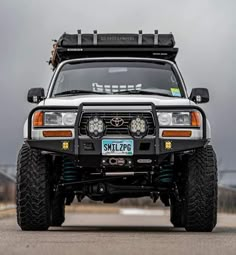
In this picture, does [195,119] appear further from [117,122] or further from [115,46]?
[115,46]

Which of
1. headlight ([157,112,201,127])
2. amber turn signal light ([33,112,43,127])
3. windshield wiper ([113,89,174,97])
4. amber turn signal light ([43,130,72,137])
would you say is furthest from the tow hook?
windshield wiper ([113,89,174,97])

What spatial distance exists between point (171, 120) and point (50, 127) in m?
1.55

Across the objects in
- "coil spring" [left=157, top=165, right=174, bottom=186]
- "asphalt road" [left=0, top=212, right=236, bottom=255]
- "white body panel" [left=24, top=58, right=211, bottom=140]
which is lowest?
"asphalt road" [left=0, top=212, right=236, bottom=255]

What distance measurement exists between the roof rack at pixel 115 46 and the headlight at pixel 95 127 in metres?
2.74

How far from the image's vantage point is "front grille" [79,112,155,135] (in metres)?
13.7

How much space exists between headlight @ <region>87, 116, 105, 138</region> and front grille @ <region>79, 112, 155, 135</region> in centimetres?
7

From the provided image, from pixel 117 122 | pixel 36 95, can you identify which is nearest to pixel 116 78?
pixel 36 95

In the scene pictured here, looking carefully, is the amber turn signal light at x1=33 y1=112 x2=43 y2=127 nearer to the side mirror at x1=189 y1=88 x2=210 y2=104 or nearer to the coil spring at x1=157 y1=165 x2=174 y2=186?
the coil spring at x1=157 y1=165 x2=174 y2=186

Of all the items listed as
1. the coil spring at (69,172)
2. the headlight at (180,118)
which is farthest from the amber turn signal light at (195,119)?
the coil spring at (69,172)

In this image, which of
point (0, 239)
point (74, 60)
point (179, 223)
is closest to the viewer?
point (0, 239)

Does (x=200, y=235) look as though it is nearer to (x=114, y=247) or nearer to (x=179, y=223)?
(x=114, y=247)

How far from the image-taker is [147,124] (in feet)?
44.9

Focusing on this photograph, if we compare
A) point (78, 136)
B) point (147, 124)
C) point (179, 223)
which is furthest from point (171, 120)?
point (179, 223)

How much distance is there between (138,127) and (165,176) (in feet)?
4.32
